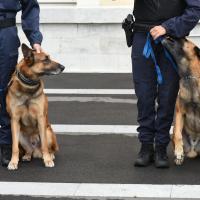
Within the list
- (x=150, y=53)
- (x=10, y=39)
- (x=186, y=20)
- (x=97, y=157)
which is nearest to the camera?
(x=186, y=20)

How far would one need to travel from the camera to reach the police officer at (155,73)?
567cm

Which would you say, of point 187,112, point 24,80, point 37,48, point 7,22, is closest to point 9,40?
point 7,22

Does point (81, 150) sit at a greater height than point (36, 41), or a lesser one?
lesser

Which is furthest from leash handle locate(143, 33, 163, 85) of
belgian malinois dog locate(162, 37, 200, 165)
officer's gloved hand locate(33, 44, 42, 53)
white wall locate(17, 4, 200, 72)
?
white wall locate(17, 4, 200, 72)

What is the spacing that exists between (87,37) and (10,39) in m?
6.81

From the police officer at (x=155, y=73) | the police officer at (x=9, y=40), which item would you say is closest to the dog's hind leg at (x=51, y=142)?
the police officer at (x=9, y=40)

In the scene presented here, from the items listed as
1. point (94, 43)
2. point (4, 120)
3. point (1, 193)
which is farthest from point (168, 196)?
point (94, 43)

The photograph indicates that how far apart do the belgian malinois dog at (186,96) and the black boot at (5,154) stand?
159cm

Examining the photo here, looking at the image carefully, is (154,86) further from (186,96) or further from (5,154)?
(5,154)

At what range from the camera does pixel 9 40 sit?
233 inches

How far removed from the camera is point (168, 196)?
17.2ft

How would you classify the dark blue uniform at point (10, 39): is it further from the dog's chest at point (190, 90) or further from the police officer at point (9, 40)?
the dog's chest at point (190, 90)

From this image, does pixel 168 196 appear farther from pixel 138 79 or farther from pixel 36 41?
pixel 36 41

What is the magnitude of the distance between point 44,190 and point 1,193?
358 millimetres
